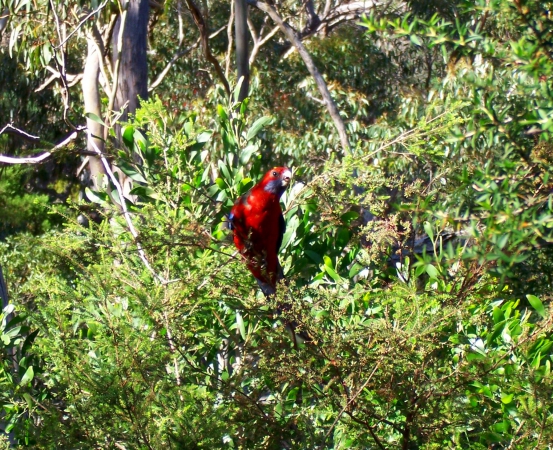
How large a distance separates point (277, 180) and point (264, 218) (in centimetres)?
24

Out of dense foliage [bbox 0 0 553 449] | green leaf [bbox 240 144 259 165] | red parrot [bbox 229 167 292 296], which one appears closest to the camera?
dense foliage [bbox 0 0 553 449]

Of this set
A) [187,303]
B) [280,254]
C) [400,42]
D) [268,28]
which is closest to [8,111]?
[268,28]

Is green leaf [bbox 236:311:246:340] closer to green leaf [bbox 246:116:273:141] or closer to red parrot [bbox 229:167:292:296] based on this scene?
red parrot [bbox 229:167:292:296]

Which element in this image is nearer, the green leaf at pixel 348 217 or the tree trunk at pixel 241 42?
the green leaf at pixel 348 217

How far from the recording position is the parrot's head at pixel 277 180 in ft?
9.80

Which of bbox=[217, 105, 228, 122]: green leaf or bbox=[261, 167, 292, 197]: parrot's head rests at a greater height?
bbox=[217, 105, 228, 122]: green leaf

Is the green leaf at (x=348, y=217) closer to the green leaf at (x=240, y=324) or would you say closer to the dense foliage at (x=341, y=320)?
the dense foliage at (x=341, y=320)

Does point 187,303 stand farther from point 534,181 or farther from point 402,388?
point 534,181

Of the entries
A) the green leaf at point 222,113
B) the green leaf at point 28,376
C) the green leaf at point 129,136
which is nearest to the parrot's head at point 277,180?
the green leaf at point 222,113

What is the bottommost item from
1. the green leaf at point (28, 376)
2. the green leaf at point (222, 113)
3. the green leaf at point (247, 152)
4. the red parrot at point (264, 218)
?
the green leaf at point (28, 376)

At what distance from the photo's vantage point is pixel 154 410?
1984 millimetres

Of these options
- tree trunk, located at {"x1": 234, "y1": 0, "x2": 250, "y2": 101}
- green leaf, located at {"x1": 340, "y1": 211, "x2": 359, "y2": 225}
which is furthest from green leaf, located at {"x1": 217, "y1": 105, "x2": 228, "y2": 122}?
tree trunk, located at {"x1": 234, "y1": 0, "x2": 250, "y2": 101}

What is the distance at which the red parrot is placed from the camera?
260cm

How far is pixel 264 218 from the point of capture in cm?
287
